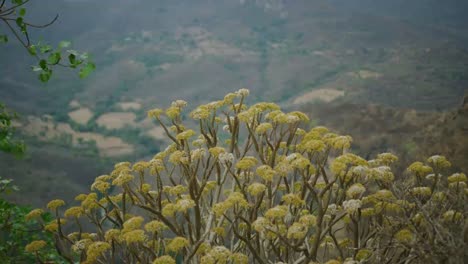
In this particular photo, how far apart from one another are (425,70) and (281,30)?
63295 millimetres

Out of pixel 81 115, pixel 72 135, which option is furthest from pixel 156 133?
pixel 81 115

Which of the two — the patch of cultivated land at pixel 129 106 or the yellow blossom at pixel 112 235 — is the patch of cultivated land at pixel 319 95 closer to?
the patch of cultivated land at pixel 129 106

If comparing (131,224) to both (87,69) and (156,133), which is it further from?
(156,133)

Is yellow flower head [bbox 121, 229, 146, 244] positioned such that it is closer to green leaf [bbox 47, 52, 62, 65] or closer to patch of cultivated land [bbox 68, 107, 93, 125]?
green leaf [bbox 47, 52, 62, 65]

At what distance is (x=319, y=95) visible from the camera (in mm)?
68438

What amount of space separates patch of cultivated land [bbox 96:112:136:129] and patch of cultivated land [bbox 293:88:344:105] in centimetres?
2811

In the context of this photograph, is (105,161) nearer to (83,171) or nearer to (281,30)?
(83,171)

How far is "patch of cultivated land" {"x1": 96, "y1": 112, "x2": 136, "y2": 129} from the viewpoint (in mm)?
65731

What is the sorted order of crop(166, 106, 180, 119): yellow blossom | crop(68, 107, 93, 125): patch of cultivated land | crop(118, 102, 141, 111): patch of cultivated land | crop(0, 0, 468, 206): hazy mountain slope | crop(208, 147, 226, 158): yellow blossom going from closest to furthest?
crop(208, 147, 226, 158): yellow blossom < crop(166, 106, 180, 119): yellow blossom < crop(0, 0, 468, 206): hazy mountain slope < crop(68, 107, 93, 125): patch of cultivated land < crop(118, 102, 141, 111): patch of cultivated land

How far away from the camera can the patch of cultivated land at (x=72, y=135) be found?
172ft

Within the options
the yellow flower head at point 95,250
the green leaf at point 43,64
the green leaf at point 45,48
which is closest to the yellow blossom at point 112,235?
the yellow flower head at point 95,250

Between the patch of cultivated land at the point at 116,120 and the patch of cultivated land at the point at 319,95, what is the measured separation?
28107 millimetres

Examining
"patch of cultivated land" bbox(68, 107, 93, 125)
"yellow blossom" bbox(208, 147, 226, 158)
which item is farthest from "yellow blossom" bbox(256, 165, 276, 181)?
"patch of cultivated land" bbox(68, 107, 93, 125)

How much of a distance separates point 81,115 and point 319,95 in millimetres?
41059
